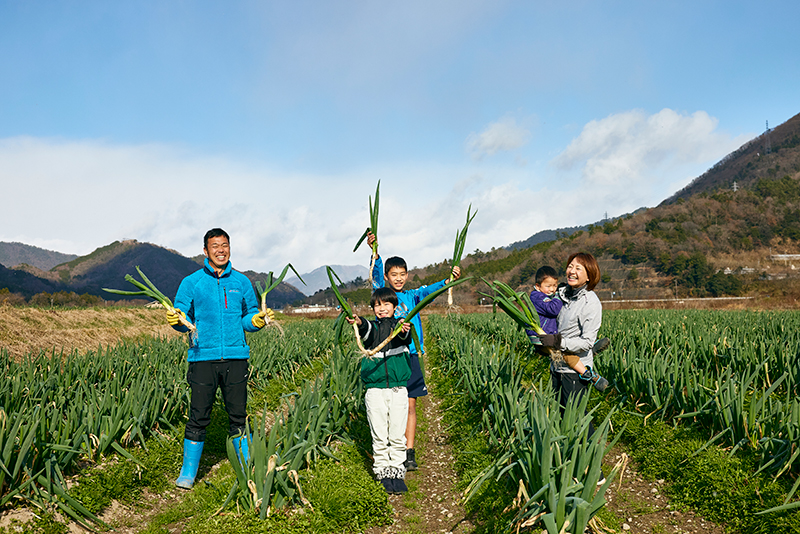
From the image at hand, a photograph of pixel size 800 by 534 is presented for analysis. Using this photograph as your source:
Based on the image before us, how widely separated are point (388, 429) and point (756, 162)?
572 feet

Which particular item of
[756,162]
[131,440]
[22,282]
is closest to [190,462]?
Result: [131,440]

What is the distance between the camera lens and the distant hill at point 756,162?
128m

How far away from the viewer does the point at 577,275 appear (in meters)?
3.41

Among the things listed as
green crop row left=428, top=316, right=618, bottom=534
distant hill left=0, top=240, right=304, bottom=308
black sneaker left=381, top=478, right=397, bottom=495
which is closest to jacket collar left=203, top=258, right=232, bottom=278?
black sneaker left=381, top=478, right=397, bottom=495

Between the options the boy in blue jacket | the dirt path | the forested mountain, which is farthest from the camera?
the forested mountain

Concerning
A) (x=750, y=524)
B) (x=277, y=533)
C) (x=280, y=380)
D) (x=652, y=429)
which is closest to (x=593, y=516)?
(x=750, y=524)

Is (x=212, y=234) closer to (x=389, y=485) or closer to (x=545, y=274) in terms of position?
(x=389, y=485)

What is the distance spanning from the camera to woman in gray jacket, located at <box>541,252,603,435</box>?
10.8ft

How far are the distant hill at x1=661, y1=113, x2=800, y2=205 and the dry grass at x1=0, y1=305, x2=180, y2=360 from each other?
135416mm

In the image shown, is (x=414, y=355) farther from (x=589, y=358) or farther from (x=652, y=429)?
(x=652, y=429)

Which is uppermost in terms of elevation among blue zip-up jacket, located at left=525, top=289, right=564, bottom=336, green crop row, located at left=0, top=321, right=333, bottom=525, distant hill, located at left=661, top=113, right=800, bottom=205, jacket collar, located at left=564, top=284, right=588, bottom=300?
distant hill, located at left=661, top=113, right=800, bottom=205

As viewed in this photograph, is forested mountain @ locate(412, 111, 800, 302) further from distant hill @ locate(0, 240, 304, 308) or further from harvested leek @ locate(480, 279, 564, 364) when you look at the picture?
distant hill @ locate(0, 240, 304, 308)

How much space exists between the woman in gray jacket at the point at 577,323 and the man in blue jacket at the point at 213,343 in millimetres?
2170

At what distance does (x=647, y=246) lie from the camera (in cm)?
6962
